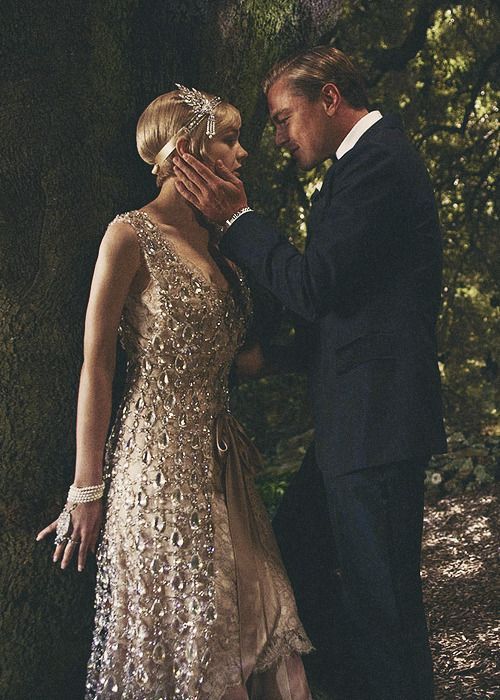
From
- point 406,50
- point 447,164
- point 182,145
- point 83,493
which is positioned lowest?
point 83,493

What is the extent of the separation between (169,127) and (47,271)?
60 cm

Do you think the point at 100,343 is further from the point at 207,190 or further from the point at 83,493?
the point at 207,190

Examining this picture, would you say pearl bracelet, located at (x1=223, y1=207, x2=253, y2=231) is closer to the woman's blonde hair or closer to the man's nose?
the woman's blonde hair

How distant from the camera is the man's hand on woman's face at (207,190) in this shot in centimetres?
262

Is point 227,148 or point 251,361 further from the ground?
point 227,148

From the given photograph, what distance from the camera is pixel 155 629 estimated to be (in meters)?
2.55

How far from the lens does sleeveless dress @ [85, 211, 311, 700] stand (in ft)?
8.34

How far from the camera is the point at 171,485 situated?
8.55 feet

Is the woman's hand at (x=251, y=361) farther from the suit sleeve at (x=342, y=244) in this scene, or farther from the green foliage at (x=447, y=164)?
the green foliage at (x=447, y=164)

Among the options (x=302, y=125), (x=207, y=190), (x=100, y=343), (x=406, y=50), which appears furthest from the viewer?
(x=406, y=50)

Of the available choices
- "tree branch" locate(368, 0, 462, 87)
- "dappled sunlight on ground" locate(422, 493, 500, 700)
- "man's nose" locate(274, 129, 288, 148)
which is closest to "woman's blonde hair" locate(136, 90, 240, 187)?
"man's nose" locate(274, 129, 288, 148)

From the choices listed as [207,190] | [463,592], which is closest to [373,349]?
[207,190]

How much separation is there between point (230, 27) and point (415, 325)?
56.7 inches

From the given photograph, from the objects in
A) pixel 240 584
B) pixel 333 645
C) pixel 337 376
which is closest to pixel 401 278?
pixel 337 376
